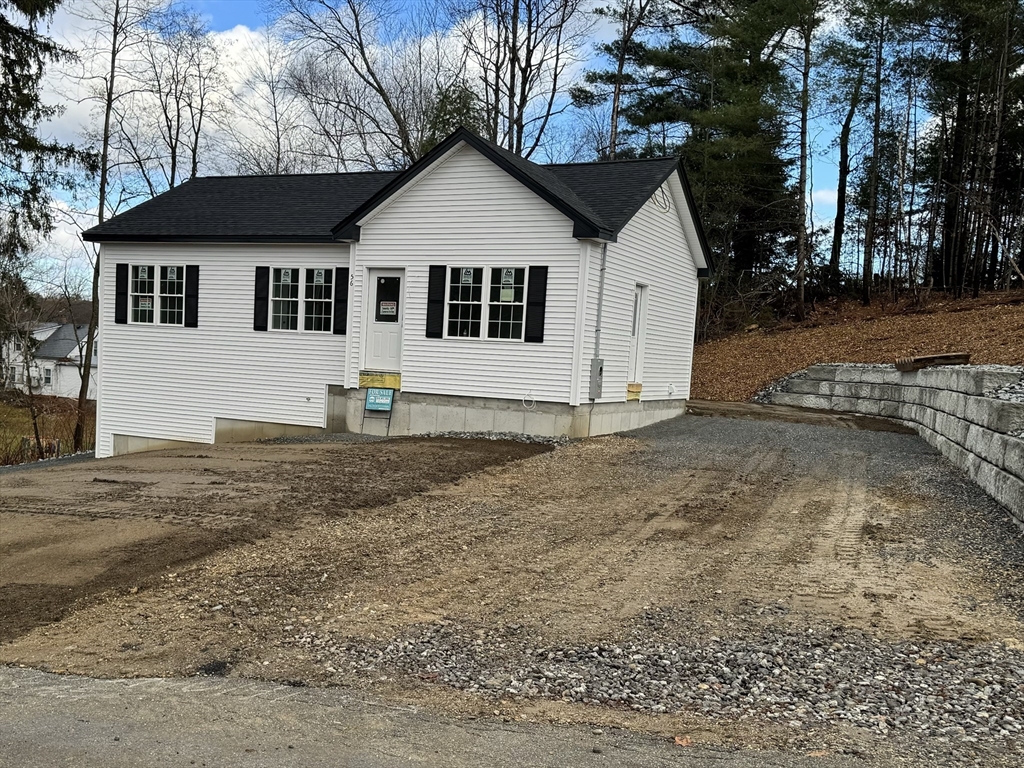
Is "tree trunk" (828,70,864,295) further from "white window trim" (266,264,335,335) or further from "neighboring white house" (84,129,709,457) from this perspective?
"white window trim" (266,264,335,335)

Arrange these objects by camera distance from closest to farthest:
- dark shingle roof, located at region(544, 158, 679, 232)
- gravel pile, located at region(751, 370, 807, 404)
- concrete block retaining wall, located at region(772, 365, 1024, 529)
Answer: concrete block retaining wall, located at region(772, 365, 1024, 529) → dark shingle roof, located at region(544, 158, 679, 232) → gravel pile, located at region(751, 370, 807, 404)

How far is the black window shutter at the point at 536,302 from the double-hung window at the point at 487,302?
0.12 metres

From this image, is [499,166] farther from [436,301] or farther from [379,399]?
[379,399]

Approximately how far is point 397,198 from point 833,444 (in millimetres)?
8590

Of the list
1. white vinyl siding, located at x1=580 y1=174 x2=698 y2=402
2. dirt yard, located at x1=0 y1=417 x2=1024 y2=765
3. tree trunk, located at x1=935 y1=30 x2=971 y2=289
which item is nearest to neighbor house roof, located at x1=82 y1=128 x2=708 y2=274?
white vinyl siding, located at x1=580 y1=174 x2=698 y2=402

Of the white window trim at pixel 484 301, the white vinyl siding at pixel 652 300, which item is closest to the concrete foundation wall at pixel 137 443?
the white window trim at pixel 484 301

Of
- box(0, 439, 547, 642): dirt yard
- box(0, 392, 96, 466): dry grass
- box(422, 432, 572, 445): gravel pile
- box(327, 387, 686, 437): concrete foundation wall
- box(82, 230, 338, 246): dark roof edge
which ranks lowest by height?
box(0, 392, 96, 466): dry grass

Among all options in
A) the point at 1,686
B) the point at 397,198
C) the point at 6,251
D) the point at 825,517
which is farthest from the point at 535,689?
the point at 6,251

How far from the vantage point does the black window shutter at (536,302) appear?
1279 cm

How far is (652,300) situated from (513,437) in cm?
442

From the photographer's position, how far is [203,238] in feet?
50.9

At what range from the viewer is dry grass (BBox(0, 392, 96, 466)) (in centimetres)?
2489

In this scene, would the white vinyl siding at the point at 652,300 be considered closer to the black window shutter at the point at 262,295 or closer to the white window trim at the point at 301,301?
the white window trim at the point at 301,301

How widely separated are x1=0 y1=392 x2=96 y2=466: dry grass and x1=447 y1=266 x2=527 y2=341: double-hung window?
16.1 m
